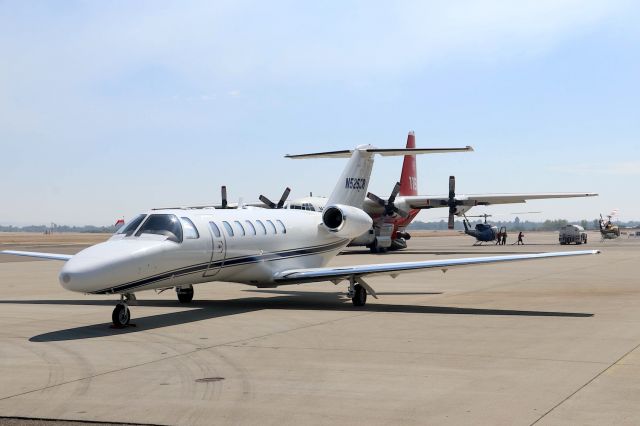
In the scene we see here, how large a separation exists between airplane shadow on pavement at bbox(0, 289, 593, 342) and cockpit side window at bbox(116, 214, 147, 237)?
1701mm

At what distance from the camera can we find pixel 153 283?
559 inches

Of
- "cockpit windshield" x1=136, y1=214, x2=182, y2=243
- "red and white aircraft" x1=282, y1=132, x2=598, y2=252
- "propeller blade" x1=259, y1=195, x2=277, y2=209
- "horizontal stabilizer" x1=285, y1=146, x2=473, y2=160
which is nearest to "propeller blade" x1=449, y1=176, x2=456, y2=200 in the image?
"red and white aircraft" x1=282, y1=132, x2=598, y2=252

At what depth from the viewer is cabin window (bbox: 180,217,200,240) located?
599 inches

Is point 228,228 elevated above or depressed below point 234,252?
above

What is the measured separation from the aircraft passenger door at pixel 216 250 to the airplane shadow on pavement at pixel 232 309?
A: 0.90 metres

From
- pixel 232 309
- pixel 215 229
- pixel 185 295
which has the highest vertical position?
pixel 215 229

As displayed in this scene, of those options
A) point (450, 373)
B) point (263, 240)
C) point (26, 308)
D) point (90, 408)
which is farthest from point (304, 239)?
point (90, 408)

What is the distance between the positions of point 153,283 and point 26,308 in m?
4.40

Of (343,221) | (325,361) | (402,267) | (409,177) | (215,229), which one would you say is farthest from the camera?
(409,177)

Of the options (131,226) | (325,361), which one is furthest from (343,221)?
(325,361)

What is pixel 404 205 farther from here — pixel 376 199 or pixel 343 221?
pixel 343 221

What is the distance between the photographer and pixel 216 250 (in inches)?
629

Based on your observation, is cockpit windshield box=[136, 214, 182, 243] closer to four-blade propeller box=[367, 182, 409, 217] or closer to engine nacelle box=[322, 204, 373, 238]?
engine nacelle box=[322, 204, 373, 238]

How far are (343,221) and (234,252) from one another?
4.04m
